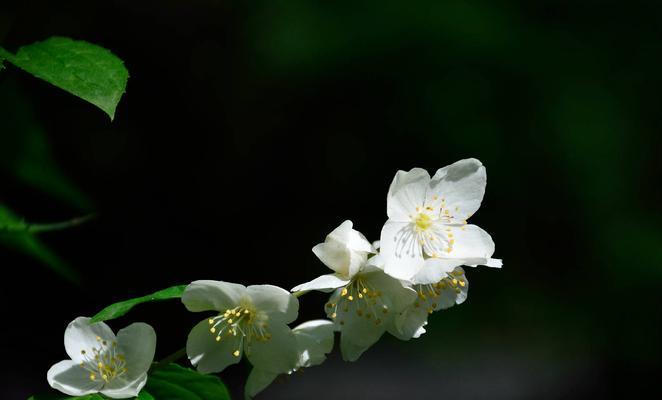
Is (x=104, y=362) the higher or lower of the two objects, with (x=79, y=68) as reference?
lower

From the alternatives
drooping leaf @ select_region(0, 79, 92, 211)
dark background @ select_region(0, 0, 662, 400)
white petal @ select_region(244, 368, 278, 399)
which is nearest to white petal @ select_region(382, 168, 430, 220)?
white petal @ select_region(244, 368, 278, 399)

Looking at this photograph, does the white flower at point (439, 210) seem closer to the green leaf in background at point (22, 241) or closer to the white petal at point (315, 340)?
the white petal at point (315, 340)

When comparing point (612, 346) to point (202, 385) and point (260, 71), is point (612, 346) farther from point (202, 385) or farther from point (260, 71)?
point (202, 385)

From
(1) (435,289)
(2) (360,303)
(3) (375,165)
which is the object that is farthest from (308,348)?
(3) (375,165)

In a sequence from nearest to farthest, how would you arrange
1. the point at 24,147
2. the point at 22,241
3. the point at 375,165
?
the point at 22,241 < the point at 24,147 < the point at 375,165

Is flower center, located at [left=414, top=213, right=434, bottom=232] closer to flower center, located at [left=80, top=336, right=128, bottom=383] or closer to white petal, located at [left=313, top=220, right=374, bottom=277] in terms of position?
white petal, located at [left=313, top=220, right=374, bottom=277]

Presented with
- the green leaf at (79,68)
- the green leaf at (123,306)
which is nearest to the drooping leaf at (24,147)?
the green leaf at (79,68)

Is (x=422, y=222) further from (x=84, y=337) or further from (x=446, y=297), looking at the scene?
(x=84, y=337)

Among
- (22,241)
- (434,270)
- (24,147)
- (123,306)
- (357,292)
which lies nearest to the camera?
(123,306)
